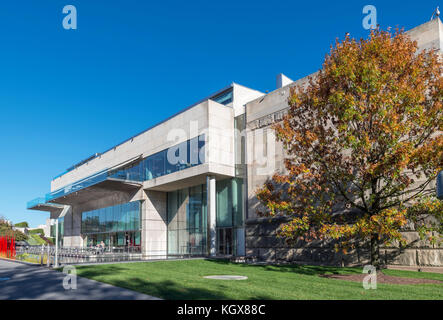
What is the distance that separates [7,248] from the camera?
93.6ft

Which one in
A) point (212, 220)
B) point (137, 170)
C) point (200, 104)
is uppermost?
point (200, 104)

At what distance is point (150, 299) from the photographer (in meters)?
9.12

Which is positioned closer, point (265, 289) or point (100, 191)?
point (265, 289)

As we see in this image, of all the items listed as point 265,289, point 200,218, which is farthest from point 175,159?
point 265,289

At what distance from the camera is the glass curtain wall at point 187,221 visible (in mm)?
31031

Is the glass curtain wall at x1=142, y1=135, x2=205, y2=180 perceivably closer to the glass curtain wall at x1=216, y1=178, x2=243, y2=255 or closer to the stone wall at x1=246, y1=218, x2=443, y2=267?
the glass curtain wall at x1=216, y1=178, x2=243, y2=255

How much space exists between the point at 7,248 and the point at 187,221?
13.9 m

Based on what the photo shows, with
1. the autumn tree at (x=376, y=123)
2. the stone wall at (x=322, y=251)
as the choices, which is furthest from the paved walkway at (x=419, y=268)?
the autumn tree at (x=376, y=123)

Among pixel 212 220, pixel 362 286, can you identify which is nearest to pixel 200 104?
→ pixel 212 220

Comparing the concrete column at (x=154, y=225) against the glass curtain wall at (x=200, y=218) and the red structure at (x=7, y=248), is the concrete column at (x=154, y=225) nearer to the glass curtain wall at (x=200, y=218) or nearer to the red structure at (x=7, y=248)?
the glass curtain wall at (x=200, y=218)

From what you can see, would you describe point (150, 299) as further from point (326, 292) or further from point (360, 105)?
point (360, 105)

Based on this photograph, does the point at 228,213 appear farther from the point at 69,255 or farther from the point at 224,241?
the point at 69,255

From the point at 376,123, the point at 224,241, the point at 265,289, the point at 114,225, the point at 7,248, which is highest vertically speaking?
the point at 376,123
